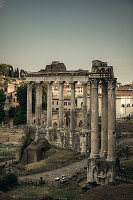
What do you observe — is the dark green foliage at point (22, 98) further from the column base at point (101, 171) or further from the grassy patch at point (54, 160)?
the column base at point (101, 171)

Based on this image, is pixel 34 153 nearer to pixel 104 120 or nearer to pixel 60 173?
pixel 60 173

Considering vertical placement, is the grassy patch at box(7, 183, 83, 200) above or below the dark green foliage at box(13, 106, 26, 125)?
below

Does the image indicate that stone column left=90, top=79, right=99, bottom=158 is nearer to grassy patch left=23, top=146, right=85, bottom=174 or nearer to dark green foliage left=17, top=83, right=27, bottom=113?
grassy patch left=23, top=146, right=85, bottom=174

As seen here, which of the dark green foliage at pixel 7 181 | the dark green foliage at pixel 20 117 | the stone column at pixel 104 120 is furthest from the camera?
the dark green foliage at pixel 20 117

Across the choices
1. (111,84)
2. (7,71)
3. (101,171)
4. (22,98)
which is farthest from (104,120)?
(7,71)

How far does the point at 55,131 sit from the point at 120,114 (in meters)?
34.7

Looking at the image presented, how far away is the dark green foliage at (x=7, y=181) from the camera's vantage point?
28.4 m

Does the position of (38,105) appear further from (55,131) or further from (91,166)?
(91,166)

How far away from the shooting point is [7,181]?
94.4 feet

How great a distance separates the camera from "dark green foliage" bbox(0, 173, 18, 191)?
28.4 metres

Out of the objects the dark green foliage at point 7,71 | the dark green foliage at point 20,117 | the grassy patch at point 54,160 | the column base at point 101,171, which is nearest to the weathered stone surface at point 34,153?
the grassy patch at point 54,160

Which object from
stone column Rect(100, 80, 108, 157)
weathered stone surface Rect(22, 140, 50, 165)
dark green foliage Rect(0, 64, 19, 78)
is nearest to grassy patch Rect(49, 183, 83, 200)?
stone column Rect(100, 80, 108, 157)

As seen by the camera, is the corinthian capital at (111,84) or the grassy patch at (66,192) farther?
the grassy patch at (66,192)

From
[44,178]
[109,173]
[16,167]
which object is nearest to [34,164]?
[16,167]
